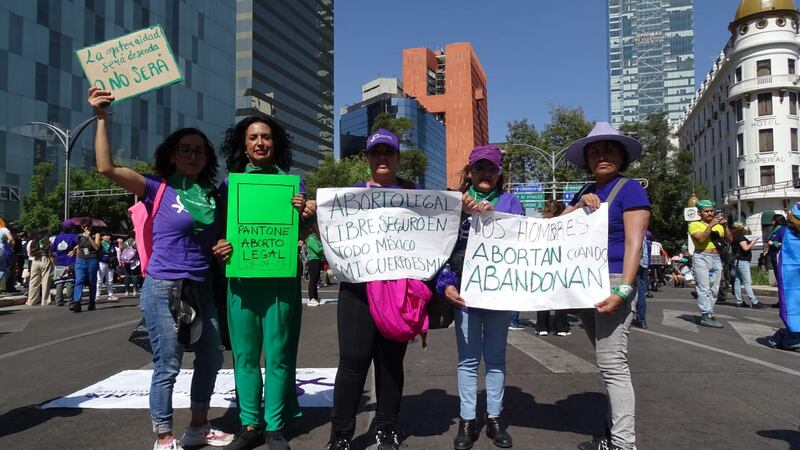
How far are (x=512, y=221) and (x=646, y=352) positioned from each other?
405 centimetres

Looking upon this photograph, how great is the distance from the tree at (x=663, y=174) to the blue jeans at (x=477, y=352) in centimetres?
4676

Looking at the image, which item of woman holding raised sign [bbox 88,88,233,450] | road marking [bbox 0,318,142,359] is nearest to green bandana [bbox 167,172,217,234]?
woman holding raised sign [bbox 88,88,233,450]

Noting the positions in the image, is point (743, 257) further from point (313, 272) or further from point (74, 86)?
point (74, 86)

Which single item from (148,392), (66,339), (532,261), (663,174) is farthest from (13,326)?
(663,174)

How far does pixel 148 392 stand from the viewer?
4.77m

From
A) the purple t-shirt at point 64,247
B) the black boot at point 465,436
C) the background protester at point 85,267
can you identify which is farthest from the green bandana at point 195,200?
the purple t-shirt at point 64,247

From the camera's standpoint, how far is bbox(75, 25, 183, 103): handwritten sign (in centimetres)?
366

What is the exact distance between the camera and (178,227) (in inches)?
128

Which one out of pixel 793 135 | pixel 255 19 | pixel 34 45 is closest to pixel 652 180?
pixel 793 135

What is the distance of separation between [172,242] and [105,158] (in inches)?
24.5

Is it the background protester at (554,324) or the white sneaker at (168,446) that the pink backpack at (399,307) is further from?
the background protester at (554,324)

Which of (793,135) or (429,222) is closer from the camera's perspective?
(429,222)

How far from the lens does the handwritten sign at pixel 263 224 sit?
10.8 ft

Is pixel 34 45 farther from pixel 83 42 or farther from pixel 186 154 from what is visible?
pixel 186 154
